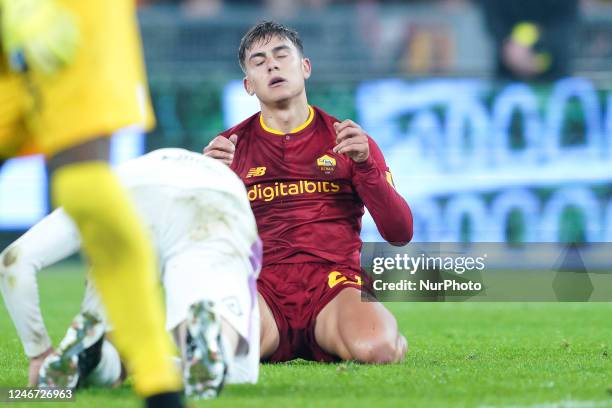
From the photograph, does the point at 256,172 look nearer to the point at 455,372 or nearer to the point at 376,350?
the point at 376,350

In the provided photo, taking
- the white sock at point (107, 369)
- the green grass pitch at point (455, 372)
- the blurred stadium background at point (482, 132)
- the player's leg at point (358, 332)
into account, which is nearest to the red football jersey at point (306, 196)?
the player's leg at point (358, 332)

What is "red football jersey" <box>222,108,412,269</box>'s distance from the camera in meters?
6.15

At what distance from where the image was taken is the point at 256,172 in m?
6.29

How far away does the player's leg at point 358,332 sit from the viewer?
5.67m

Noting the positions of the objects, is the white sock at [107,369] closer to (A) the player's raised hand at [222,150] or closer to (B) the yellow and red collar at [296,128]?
(A) the player's raised hand at [222,150]

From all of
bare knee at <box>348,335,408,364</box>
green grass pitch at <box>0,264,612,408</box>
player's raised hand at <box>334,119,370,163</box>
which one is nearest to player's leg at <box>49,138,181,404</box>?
green grass pitch at <box>0,264,612,408</box>

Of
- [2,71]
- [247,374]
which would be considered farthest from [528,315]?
[2,71]

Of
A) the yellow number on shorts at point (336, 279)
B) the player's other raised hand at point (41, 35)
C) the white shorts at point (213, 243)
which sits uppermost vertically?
the player's other raised hand at point (41, 35)

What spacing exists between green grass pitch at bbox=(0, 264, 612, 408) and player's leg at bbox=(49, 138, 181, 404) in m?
0.73

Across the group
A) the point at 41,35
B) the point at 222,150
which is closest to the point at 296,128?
the point at 222,150

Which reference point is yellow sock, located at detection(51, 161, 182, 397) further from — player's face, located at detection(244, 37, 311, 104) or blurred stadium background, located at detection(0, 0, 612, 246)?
blurred stadium background, located at detection(0, 0, 612, 246)

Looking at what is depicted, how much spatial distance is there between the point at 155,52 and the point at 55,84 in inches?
483

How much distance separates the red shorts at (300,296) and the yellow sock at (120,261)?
8.31ft

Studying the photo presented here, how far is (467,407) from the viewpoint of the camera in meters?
4.18
